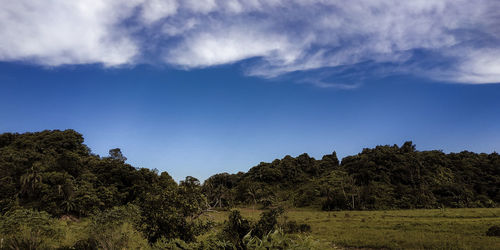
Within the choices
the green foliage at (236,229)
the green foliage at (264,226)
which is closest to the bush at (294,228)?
the green foliage at (264,226)

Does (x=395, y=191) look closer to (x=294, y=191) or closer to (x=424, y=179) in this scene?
(x=424, y=179)

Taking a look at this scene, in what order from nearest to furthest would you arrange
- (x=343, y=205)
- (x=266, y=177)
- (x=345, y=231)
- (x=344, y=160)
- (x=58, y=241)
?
(x=58, y=241), (x=345, y=231), (x=343, y=205), (x=266, y=177), (x=344, y=160)

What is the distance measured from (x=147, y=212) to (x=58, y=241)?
371 inches

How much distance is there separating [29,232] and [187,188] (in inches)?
405

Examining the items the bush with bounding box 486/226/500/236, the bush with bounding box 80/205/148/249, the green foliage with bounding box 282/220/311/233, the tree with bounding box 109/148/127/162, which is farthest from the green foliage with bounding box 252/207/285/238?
the tree with bounding box 109/148/127/162

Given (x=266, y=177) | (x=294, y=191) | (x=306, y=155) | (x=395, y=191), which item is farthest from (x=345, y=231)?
(x=306, y=155)

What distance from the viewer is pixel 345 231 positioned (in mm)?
29625

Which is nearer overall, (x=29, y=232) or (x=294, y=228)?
(x=29, y=232)

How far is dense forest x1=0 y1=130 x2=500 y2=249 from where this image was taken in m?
15.3

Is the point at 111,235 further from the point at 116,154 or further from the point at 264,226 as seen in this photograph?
the point at 116,154

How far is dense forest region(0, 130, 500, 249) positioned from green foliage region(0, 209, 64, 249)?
0.09 m

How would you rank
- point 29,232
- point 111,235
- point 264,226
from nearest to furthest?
point 264,226 → point 29,232 → point 111,235

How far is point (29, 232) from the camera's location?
1728 centimetres

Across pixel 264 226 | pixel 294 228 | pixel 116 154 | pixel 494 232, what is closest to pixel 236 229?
pixel 264 226
